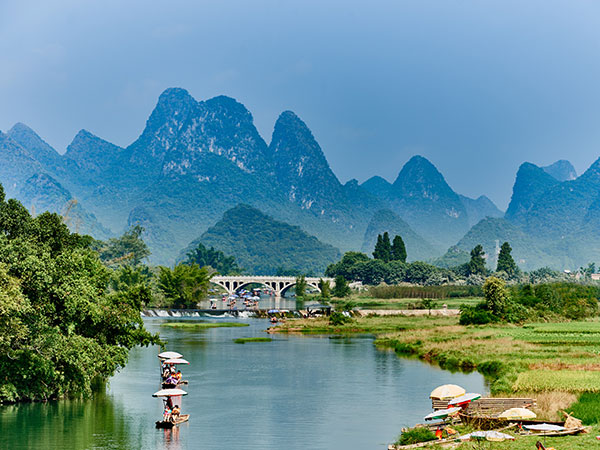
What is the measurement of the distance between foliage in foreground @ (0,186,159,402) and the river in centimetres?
184

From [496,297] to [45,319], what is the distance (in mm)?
67464

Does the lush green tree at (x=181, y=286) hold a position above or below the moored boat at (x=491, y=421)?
above

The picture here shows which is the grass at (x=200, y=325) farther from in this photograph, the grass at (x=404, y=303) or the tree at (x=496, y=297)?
the grass at (x=404, y=303)

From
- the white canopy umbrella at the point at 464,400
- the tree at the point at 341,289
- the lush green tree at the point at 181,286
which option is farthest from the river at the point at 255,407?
the tree at the point at 341,289

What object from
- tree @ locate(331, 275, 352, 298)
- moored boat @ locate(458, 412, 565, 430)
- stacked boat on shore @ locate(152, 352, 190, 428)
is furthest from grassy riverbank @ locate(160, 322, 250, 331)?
tree @ locate(331, 275, 352, 298)

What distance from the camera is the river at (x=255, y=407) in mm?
34469

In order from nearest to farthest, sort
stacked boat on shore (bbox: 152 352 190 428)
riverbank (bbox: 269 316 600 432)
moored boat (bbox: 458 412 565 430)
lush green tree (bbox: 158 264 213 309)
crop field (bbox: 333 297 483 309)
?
1. moored boat (bbox: 458 412 565 430)
2. stacked boat on shore (bbox: 152 352 190 428)
3. riverbank (bbox: 269 316 600 432)
4. crop field (bbox: 333 297 483 309)
5. lush green tree (bbox: 158 264 213 309)

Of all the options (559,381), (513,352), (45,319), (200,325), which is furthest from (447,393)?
(200,325)

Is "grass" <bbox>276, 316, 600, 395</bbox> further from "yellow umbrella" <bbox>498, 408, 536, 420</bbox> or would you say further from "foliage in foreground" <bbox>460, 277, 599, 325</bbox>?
"yellow umbrella" <bbox>498, 408, 536, 420</bbox>

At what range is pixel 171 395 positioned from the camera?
122ft

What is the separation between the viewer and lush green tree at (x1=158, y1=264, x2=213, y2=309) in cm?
14112

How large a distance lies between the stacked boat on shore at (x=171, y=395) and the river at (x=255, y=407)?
22.6 inches

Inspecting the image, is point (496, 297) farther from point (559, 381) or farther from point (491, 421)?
point (491, 421)

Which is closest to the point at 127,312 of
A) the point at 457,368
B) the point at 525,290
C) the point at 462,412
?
the point at 462,412
